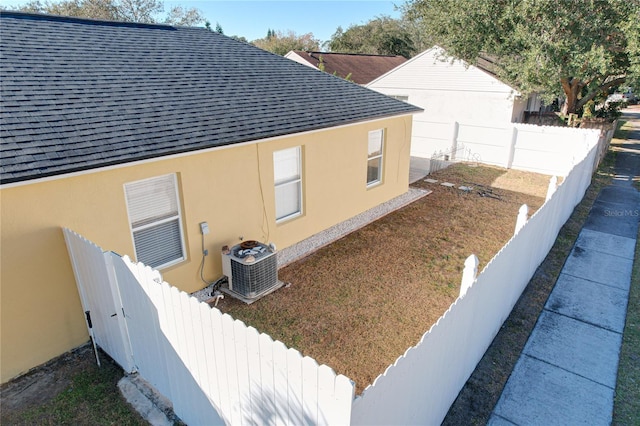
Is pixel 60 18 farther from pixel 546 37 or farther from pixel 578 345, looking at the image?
pixel 546 37

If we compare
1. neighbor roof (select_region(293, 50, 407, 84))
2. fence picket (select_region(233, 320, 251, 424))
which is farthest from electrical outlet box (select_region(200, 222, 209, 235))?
neighbor roof (select_region(293, 50, 407, 84))

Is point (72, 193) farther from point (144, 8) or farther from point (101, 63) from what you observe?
point (144, 8)

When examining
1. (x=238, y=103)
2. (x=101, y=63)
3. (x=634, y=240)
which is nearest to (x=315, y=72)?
(x=238, y=103)

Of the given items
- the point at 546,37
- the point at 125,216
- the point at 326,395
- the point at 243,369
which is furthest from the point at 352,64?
the point at 326,395

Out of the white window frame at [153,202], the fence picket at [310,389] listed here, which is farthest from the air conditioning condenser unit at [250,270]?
the fence picket at [310,389]

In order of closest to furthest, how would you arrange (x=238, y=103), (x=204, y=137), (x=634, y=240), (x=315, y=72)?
(x=204, y=137), (x=238, y=103), (x=634, y=240), (x=315, y=72)

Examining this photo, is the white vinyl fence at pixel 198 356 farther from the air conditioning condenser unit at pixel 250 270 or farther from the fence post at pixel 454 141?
the fence post at pixel 454 141
